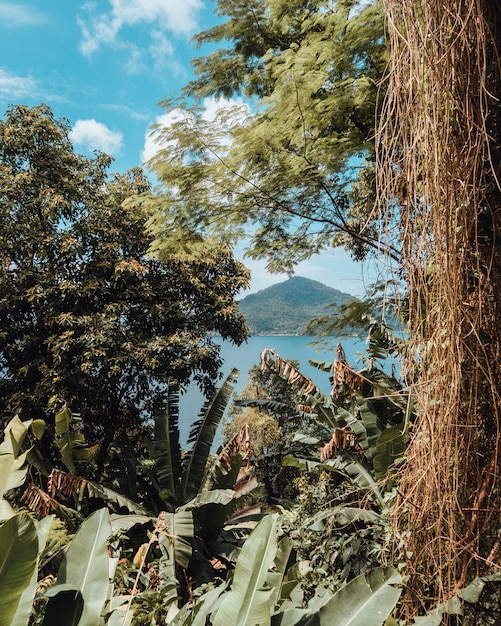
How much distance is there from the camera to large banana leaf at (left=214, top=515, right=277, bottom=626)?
4.64 feet

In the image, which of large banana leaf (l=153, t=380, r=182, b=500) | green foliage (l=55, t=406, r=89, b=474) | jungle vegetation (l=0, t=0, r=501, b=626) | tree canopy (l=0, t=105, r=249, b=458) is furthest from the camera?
tree canopy (l=0, t=105, r=249, b=458)

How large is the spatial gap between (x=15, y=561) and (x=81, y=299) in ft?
22.1

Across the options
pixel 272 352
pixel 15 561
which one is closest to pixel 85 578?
pixel 15 561

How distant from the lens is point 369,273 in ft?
6.19

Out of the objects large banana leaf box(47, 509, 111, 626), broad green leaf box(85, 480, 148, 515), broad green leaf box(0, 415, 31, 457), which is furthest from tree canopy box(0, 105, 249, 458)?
large banana leaf box(47, 509, 111, 626)

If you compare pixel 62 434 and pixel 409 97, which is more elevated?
pixel 409 97

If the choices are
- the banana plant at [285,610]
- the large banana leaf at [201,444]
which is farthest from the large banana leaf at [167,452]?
the banana plant at [285,610]

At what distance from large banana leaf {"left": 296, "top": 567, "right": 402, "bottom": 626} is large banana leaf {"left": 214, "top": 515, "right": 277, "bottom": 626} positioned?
0.69ft

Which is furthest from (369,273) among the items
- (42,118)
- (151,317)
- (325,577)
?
(42,118)

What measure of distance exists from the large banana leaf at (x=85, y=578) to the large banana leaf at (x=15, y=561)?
12cm

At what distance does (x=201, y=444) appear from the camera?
17.4 feet

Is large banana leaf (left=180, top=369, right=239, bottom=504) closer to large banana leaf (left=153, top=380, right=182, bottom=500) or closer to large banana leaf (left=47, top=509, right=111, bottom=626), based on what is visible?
large banana leaf (left=153, top=380, right=182, bottom=500)

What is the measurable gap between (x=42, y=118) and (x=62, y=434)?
588 cm

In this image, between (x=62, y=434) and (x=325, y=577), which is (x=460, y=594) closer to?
(x=325, y=577)
